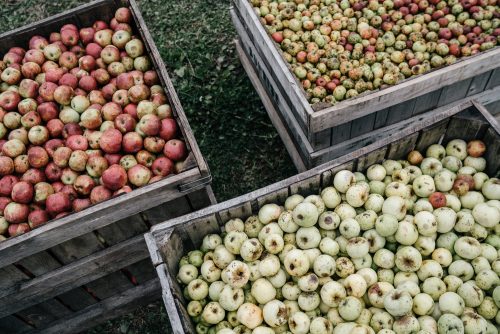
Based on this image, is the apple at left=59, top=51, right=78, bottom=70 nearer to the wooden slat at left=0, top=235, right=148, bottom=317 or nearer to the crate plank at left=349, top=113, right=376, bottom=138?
the wooden slat at left=0, top=235, right=148, bottom=317

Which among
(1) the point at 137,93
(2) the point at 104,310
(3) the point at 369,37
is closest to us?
(1) the point at 137,93

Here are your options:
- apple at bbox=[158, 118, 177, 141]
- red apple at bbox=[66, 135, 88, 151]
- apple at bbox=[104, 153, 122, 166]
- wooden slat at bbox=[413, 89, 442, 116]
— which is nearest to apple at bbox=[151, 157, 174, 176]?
apple at bbox=[158, 118, 177, 141]

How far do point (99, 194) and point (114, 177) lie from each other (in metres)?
0.18

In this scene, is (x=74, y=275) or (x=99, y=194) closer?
(x=99, y=194)

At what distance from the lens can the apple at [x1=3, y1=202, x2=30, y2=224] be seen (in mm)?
3090

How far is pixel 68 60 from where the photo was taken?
3.92 metres

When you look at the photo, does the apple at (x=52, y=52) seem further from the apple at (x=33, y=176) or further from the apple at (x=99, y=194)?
the apple at (x=99, y=194)

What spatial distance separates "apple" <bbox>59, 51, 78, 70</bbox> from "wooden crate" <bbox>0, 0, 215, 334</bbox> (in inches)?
18.7

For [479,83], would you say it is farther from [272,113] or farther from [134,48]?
[134,48]

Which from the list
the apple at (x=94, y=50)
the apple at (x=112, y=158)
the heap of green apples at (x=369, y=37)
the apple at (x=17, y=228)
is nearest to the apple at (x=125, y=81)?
the apple at (x=94, y=50)

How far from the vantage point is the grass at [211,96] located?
484 centimetres

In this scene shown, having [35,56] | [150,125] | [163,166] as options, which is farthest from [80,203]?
[35,56]

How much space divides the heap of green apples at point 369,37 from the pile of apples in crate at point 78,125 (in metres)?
1.47

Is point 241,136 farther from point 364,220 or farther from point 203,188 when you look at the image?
point 364,220
